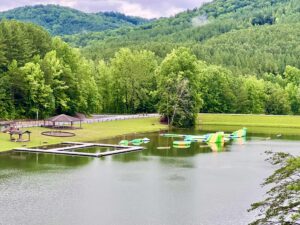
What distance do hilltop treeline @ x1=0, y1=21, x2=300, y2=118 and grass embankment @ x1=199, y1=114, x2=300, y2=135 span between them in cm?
507

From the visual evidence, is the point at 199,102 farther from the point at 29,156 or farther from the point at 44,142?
the point at 29,156

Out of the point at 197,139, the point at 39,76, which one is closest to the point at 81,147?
the point at 197,139

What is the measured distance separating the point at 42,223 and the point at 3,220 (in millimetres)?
2479

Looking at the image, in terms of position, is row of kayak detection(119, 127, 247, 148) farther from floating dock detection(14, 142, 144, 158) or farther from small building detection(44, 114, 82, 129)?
small building detection(44, 114, 82, 129)

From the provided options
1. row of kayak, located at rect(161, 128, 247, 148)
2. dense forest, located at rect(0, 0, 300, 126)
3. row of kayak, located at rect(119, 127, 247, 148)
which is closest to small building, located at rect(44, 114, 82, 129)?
dense forest, located at rect(0, 0, 300, 126)

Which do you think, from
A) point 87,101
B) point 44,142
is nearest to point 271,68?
point 87,101

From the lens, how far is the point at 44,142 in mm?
65125

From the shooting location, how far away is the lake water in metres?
33.0

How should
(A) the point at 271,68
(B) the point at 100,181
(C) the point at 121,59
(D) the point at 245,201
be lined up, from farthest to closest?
(A) the point at 271,68
(C) the point at 121,59
(B) the point at 100,181
(D) the point at 245,201

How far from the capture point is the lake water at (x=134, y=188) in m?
33.0

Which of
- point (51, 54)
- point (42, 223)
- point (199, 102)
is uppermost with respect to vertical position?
point (51, 54)

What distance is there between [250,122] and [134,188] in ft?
209

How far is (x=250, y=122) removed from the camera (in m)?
101

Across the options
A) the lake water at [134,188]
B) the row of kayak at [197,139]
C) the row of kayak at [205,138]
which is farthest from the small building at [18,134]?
the row of kayak at [205,138]
